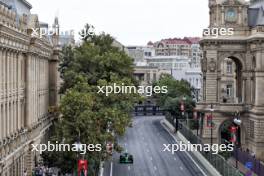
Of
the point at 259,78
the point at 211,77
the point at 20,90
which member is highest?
the point at 211,77

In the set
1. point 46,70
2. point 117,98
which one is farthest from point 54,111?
point 117,98

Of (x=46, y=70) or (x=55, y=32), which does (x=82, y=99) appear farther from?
(x=55, y=32)

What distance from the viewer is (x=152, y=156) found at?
7256cm

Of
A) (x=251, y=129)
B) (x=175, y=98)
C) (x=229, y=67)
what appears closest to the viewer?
(x=251, y=129)

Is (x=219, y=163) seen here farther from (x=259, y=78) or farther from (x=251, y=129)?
(x=259, y=78)

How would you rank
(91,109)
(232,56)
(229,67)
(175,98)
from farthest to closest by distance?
(229,67) < (175,98) < (232,56) < (91,109)

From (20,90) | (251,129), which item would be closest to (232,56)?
(251,129)

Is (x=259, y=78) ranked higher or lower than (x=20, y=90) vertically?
higher

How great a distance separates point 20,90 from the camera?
50.3 meters

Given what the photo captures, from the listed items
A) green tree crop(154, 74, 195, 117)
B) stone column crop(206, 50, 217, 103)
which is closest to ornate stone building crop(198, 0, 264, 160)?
stone column crop(206, 50, 217, 103)

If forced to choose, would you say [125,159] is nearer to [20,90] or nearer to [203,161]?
[203,161]

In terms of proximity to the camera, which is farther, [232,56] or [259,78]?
[232,56]

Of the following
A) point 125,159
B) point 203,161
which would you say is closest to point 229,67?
point 203,161

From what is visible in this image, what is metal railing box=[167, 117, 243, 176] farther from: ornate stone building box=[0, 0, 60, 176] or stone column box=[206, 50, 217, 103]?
ornate stone building box=[0, 0, 60, 176]
